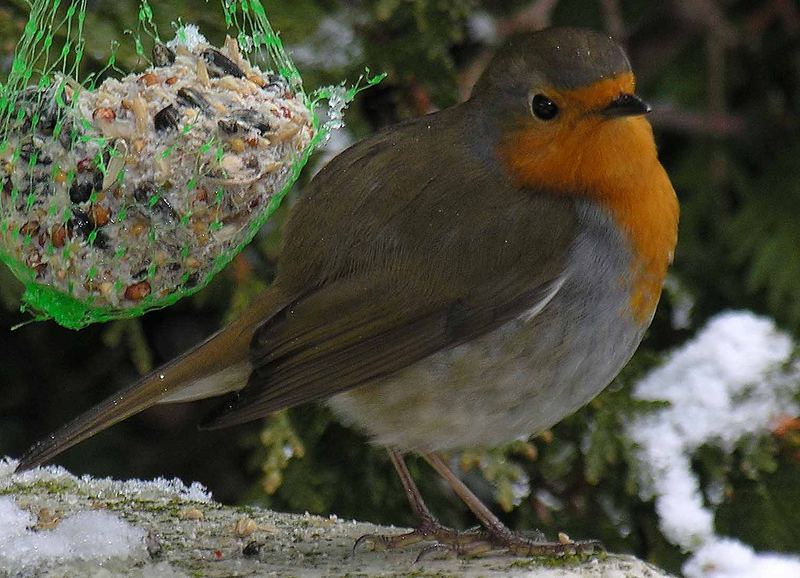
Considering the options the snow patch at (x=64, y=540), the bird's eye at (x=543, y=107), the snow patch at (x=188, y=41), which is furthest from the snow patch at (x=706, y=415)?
the snow patch at (x=188, y=41)

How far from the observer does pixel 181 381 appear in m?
3.37

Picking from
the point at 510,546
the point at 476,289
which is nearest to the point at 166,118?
the point at 476,289

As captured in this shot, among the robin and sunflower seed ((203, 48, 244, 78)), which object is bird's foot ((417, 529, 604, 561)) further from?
sunflower seed ((203, 48, 244, 78))

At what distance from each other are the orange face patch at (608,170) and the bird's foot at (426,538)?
63cm

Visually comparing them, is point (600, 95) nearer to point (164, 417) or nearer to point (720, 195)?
point (720, 195)

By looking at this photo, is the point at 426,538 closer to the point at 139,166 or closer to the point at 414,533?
the point at 414,533

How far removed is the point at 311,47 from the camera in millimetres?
4168

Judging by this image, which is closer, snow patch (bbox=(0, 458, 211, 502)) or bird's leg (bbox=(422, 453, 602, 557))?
bird's leg (bbox=(422, 453, 602, 557))

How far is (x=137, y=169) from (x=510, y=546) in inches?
46.2

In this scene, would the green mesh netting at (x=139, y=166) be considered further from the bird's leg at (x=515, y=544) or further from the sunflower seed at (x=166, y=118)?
the bird's leg at (x=515, y=544)

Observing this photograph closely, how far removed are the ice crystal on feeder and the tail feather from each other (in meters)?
0.21

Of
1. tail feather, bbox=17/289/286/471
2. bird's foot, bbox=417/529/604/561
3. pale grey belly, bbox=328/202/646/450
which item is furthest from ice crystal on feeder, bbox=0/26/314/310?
bird's foot, bbox=417/529/604/561

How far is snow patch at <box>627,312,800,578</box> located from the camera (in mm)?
3961

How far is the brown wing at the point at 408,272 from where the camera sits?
3430 millimetres
